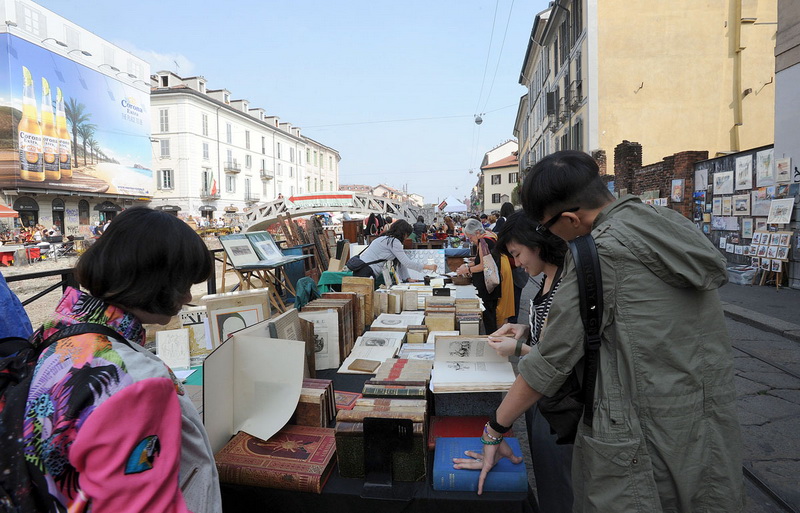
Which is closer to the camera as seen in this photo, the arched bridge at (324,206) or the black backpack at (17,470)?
the black backpack at (17,470)

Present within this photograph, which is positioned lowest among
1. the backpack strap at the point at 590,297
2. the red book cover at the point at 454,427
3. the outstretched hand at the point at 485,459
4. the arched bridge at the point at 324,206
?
the red book cover at the point at 454,427

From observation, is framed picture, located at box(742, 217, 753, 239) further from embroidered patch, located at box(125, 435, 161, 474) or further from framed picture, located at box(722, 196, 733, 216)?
embroidered patch, located at box(125, 435, 161, 474)

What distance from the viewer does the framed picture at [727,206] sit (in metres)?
10.0

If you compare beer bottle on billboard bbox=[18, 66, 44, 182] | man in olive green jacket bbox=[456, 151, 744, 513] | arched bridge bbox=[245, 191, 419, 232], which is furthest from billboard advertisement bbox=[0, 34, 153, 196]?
man in olive green jacket bbox=[456, 151, 744, 513]

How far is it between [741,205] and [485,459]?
1068 cm

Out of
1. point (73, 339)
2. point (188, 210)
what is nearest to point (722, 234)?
point (73, 339)

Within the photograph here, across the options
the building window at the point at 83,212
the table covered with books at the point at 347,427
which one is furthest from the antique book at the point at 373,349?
the building window at the point at 83,212

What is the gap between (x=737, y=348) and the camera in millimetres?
5414

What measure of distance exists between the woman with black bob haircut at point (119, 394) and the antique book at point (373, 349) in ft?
4.93

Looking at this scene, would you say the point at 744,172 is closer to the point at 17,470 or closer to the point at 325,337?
the point at 325,337

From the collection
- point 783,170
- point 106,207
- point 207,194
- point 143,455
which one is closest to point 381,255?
point 143,455

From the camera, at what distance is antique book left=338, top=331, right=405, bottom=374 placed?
2.56m

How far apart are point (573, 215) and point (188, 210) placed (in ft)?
142

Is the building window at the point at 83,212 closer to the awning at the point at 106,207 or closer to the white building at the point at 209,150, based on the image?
the awning at the point at 106,207
